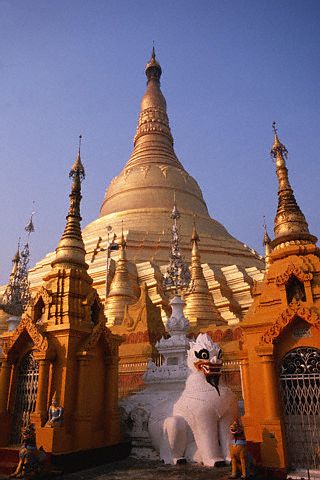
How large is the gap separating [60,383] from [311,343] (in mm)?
5173

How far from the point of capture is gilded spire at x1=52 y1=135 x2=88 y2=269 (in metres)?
10.3

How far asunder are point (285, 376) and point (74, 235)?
6.43 metres

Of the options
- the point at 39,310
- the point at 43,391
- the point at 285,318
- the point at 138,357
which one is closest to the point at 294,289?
the point at 285,318

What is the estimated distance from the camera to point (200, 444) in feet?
25.8

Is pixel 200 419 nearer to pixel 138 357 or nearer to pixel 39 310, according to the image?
pixel 39 310

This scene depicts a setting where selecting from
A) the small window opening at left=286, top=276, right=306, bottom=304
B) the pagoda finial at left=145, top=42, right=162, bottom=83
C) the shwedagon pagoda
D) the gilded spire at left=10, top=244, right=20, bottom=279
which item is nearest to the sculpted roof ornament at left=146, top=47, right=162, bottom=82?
the pagoda finial at left=145, top=42, right=162, bottom=83

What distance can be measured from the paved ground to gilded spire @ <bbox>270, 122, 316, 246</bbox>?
17.8 ft

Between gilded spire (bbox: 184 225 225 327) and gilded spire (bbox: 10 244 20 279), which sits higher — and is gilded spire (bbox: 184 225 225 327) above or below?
below

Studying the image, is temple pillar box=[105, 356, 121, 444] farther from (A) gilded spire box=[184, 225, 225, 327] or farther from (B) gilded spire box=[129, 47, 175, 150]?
(B) gilded spire box=[129, 47, 175, 150]

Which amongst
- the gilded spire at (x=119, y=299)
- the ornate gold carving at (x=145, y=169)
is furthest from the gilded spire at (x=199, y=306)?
the ornate gold carving at (x=145, y=169)

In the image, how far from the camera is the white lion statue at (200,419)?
25.6 feet

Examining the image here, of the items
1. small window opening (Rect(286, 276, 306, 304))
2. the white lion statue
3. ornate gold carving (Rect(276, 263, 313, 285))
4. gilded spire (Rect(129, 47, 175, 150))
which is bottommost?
the white lion statue

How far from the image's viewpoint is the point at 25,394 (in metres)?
9.09

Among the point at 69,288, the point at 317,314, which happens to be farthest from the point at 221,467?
the point at 69,288
